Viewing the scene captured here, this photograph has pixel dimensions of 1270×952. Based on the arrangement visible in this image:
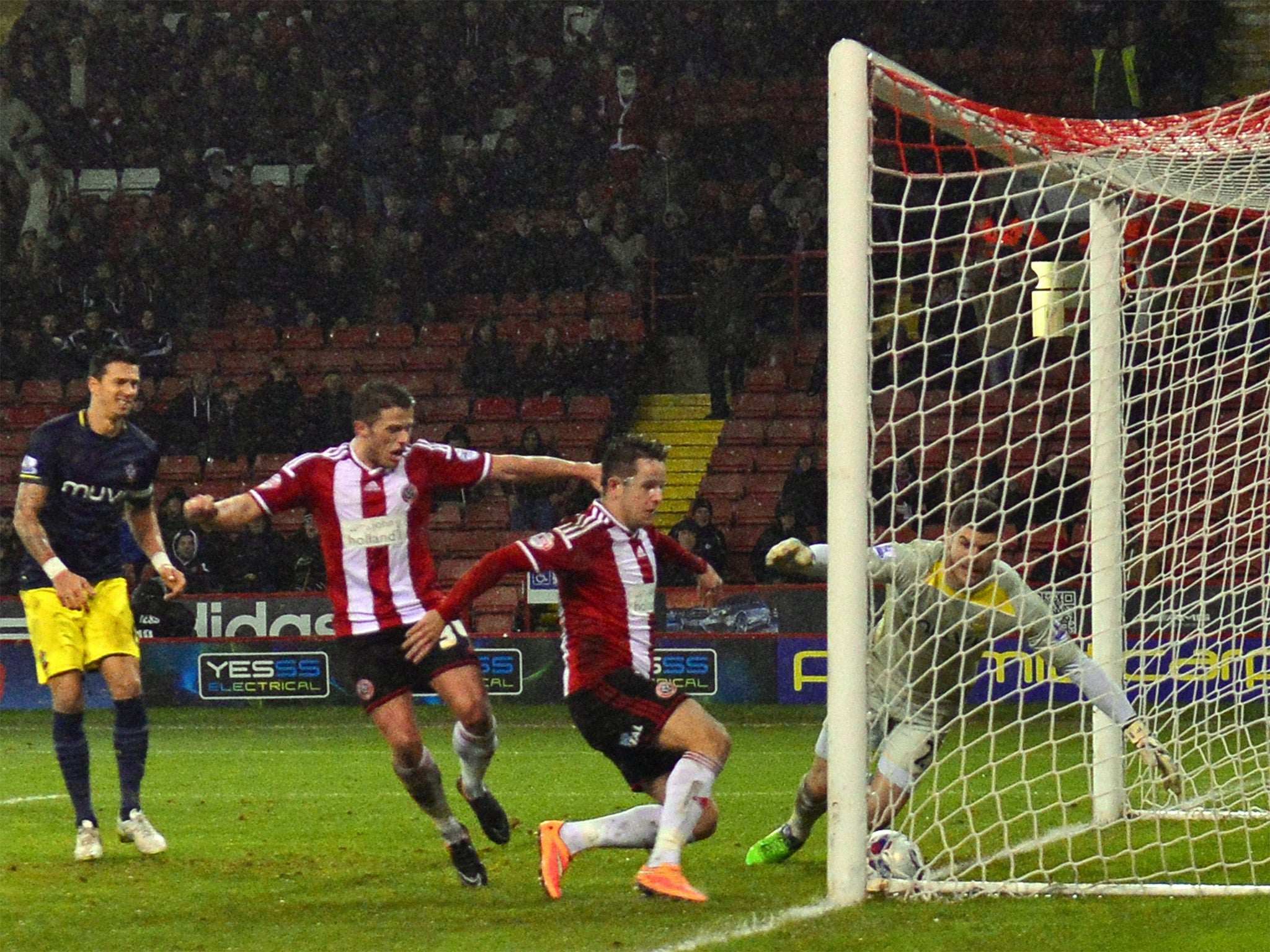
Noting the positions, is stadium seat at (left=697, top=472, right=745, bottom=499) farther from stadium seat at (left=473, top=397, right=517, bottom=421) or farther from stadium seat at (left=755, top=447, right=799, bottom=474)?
stadium seat at (left=473, top=397, right=517, bottom=421)

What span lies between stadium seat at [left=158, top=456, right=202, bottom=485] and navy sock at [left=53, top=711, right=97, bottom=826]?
1036 cm

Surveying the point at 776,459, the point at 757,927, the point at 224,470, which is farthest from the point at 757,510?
the point at 757,927

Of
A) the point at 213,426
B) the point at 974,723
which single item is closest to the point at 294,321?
the point at 213,426

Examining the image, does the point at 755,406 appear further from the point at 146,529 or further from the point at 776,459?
the point at 146,529

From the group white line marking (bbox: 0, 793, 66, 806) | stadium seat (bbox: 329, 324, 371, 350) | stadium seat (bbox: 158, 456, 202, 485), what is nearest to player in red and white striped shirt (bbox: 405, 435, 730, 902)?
white line marking (bbox: 0, 793, 66, 806)

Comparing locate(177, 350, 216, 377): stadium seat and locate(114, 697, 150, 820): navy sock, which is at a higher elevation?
locate(177, 350, 216, 377): stadium seat

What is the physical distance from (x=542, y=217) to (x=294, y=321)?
2.93 meters

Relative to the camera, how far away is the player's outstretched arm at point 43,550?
6.54 m

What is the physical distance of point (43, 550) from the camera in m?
6.66

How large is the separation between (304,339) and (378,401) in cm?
1282

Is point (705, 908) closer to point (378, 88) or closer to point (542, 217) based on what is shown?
point (542, 217)

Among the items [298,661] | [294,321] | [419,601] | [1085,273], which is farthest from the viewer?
[294,321]

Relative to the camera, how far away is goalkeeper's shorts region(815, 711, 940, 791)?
582cm

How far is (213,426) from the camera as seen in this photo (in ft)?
55.2
